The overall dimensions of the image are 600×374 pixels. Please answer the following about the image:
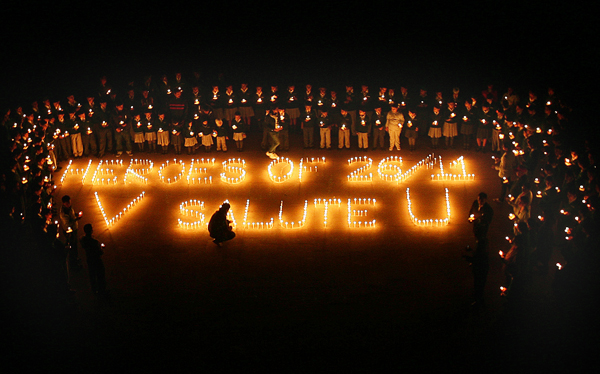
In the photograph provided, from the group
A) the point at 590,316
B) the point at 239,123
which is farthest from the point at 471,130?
the point at 590,316

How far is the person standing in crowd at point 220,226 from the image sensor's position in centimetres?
1214

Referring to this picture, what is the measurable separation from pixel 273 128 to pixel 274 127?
74mm

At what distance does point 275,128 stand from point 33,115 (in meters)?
6.57

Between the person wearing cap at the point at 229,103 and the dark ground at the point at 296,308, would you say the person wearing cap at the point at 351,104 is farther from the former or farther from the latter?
the dark ground at the point at 296,308

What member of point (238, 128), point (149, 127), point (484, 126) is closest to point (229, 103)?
point (238, 128)

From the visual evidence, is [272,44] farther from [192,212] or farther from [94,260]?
[94,260]

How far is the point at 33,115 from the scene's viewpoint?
51.1 feet

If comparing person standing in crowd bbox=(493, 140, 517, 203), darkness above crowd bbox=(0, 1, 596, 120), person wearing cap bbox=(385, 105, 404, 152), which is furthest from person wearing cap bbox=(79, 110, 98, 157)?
person standing in crowd bbox=(493, 140, 517, 203)

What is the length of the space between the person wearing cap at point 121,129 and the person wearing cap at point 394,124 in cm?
769

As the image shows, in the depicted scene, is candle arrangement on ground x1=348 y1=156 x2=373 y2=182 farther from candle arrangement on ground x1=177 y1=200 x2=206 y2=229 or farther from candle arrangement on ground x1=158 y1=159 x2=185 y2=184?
candle arrangement on ground x1=158 y1=159 x2=185 y2=184

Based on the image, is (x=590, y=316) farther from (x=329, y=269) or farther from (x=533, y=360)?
(x=329, y=269)

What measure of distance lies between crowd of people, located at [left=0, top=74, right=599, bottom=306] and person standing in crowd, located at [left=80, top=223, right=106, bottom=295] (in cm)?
129

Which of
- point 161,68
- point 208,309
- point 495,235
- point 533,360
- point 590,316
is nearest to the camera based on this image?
point 533,360

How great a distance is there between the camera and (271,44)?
798 inches
